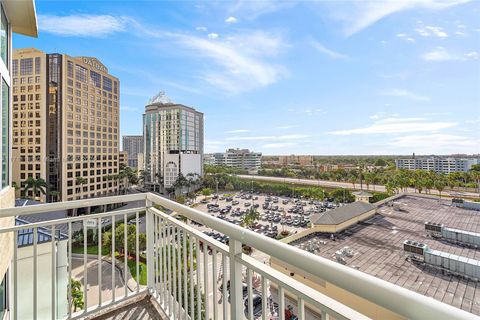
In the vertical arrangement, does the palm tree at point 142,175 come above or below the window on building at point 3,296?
below

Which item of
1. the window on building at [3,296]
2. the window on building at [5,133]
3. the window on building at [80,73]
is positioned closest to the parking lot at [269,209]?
the window on building at [3,296]

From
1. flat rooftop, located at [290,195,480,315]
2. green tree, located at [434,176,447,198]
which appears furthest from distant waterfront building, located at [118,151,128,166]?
green tree, located at [434,176,447,198]

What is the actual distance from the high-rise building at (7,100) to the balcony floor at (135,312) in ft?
2.93

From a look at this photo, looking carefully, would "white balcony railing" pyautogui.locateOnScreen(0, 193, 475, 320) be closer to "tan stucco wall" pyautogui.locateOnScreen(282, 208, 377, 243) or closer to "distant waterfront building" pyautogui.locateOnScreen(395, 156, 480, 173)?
"tan stucco wall" pyautogui.locateOnScreen(282, 208, 377, 243)

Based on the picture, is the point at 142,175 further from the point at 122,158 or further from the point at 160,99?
the point at 160,99

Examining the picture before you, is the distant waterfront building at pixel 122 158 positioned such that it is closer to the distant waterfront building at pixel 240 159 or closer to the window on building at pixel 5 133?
the distant waterfront building at pixel 240 159

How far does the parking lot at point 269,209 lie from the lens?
675 inches

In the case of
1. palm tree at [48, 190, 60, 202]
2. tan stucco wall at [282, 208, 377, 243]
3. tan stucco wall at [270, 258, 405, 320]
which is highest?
tan stucco wall at [270, 258, 405, 320]

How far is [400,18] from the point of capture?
6867 millimetres

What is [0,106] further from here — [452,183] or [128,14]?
[452,183]

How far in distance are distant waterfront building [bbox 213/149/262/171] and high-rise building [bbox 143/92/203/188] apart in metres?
17.7

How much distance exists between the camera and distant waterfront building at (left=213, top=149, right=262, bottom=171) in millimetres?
48147

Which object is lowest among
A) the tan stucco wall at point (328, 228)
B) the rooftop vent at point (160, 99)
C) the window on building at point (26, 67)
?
the tan stucco wall at point (328, 228)

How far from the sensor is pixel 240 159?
48562 millimetres
